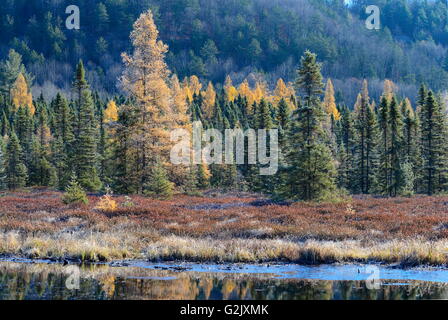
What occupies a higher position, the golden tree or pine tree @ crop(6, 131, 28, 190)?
the golden tree

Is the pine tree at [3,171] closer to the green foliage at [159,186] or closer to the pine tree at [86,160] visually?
the pine tree at [86,160]

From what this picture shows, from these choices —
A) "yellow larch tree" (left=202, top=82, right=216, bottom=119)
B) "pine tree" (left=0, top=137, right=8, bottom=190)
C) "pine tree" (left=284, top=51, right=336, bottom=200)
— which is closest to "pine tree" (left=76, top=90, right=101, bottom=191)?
"pine tree" (left=0, top=137, right=8, bottom=190)

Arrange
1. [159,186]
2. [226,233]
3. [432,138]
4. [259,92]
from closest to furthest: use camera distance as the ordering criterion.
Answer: [226,233], [159,186], [432,138], [259,92]

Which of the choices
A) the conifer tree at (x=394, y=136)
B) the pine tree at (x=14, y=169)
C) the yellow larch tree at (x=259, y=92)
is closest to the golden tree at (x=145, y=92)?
the conifer tree at (x=394, y=136)

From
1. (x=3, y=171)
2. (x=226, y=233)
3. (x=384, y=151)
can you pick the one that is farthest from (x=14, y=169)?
(x=226, y=233)

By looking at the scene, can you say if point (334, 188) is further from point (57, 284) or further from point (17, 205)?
point (57, 284)

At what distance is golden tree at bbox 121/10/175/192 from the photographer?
4028cm

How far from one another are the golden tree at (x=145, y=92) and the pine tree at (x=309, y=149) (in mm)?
10654

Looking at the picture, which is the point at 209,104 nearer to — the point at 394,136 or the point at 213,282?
the point at 394,136

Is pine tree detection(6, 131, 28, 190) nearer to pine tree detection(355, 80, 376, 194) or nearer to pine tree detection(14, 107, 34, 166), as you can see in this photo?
pine tree detection(14, 107, 34, 166)

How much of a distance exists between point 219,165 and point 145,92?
28677 mm

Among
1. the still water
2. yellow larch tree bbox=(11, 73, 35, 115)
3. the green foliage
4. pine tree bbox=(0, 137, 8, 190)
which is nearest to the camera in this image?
the still water

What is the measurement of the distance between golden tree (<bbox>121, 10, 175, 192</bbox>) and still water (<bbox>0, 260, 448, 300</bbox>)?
21403mm

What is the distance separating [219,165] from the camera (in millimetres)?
68562
